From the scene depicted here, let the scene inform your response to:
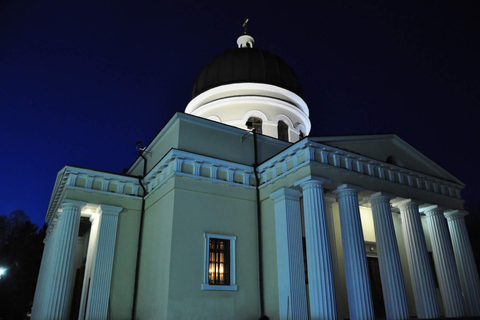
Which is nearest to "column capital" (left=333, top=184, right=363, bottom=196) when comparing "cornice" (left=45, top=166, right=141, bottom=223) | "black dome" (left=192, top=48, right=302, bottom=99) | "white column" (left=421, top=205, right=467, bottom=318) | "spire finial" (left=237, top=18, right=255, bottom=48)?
"white column" (left=421, top=205, right=467, bottom=318)

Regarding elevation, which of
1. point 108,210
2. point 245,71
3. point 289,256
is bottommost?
point 289,256

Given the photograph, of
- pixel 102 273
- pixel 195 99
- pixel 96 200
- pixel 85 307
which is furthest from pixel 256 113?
pixel 85 307

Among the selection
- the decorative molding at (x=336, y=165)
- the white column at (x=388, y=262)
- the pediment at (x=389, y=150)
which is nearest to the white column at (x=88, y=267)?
the decorative molding at (x=336, y=165)

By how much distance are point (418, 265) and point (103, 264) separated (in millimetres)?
11644

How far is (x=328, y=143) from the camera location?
13.5 metres

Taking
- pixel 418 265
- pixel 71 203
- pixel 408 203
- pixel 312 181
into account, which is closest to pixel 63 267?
pixel 71 203

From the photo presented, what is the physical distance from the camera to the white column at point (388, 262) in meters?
12.0

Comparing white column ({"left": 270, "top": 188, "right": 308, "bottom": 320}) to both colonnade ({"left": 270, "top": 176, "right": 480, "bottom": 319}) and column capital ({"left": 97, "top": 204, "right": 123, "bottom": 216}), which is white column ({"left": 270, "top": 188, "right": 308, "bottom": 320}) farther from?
column capital ({"left": 97, "top": 204, "right": 123, "bottom": 216})

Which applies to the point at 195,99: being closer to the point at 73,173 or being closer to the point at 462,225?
the point at 73,173

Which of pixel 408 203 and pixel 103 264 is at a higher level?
pixel 408 203

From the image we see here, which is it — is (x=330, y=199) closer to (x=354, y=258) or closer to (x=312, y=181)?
(x=312, y=181)

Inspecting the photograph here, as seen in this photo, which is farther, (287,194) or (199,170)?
(199,170)

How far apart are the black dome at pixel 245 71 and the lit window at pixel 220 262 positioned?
9.86 meters

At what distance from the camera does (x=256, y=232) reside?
13891mm
